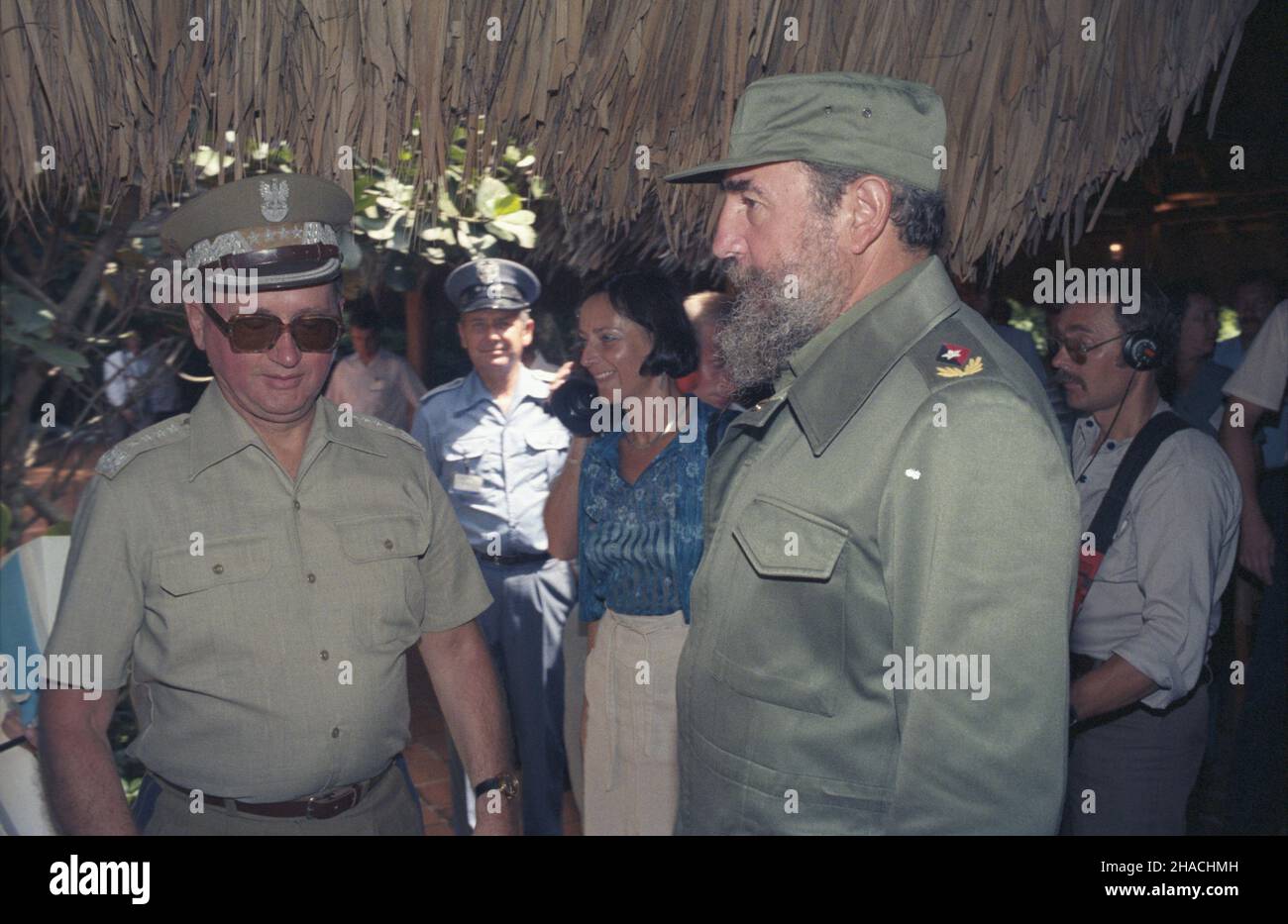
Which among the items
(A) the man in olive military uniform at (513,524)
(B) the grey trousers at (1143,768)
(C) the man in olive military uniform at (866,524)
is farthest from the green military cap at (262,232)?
(B) the grey trousers at (1143,768)

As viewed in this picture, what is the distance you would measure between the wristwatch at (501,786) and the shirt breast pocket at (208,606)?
0.55m

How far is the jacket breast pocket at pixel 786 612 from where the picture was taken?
5.08 ft

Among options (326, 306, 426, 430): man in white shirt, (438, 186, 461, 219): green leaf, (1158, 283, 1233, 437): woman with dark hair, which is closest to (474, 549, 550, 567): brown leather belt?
(438, 186, 461, 219): green leaf

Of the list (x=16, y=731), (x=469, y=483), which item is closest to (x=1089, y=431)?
(x=469, y=483)

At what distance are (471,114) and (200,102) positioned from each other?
0.61 meters

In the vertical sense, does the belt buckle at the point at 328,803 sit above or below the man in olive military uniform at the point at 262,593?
below

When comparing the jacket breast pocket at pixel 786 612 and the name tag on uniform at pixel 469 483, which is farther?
the name tag on uniform at pixel 469 483

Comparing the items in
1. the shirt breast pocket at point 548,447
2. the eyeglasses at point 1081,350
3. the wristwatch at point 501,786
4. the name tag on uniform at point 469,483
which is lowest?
the wristwatch at point 501,786

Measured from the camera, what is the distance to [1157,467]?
2.79 meters

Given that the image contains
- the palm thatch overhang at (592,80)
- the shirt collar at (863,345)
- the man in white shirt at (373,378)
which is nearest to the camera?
the shirt collar at (863,345)

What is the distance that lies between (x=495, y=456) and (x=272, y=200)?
6.77 feet

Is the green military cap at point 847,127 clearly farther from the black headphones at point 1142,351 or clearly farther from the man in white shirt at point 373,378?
Answer: the man in white shirt at point 373,378
